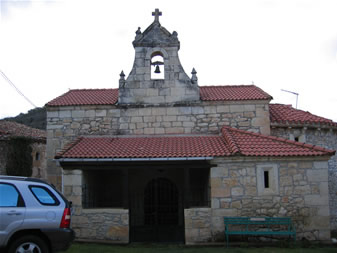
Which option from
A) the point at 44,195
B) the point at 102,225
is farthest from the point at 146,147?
the point at 44,195

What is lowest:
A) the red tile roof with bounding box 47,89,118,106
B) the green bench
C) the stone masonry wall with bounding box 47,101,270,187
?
the green bench

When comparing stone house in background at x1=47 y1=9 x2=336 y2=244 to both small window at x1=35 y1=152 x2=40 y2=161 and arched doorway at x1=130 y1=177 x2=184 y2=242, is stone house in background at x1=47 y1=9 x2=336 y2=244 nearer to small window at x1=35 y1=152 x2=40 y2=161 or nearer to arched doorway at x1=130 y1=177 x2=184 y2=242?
arched doorway at x1=130 y1=177 x2=184 y2=242

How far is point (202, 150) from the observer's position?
1030 centimetres

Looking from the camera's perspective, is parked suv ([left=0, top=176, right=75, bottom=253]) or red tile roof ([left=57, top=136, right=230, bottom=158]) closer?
parked suv ([left=0, top=176, right=75, bottom=253])

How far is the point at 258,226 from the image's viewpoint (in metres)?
9.62

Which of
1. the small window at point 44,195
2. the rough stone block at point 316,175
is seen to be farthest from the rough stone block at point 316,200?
the small window at point 44,195

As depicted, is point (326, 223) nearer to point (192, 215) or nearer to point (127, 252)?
point (192, 215)

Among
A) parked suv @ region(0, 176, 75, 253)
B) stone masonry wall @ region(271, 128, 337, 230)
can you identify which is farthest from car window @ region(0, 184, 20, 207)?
stone masonry wall @ region(271, 128, 337, 230)

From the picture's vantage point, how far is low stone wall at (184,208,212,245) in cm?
959

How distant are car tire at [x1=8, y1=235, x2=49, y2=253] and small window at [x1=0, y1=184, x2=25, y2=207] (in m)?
0.58

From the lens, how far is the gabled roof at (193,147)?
9.96 metres

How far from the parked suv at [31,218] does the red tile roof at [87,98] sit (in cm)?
671

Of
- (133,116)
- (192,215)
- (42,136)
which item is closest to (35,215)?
(192,215)

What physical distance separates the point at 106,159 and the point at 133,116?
2.87 metres
